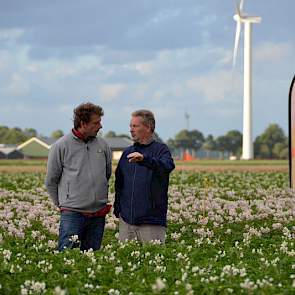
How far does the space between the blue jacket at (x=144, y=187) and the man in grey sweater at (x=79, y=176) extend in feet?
0.96

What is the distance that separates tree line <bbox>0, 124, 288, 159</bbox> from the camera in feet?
497

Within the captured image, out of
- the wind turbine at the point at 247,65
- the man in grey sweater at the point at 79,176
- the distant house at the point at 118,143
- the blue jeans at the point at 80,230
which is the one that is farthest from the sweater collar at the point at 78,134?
the distant house at the point at 118,143

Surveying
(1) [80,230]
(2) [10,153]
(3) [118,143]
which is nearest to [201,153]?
(3) [118,143]

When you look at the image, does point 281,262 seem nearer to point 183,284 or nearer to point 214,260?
point 214,260

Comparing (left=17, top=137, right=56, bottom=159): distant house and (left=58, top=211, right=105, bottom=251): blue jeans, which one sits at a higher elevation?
(left=17, top=137, right=56, bottom=159): distant house

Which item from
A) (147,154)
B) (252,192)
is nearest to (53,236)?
(147,154)

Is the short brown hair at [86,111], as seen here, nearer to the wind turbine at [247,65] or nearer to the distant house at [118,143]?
the wind turbine at [247,65]

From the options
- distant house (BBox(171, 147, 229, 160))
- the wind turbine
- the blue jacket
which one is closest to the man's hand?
the blue jacket

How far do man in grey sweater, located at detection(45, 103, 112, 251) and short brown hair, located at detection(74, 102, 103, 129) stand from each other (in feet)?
0.06

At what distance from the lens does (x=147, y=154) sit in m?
9.59

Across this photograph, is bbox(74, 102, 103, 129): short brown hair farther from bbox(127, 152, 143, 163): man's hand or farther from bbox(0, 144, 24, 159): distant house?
bbox(0, 144, 24, 159): distant house

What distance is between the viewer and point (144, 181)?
9.55 m

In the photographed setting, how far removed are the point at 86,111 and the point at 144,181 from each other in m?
1.16

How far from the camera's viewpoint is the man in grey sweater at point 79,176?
962 centimetres
